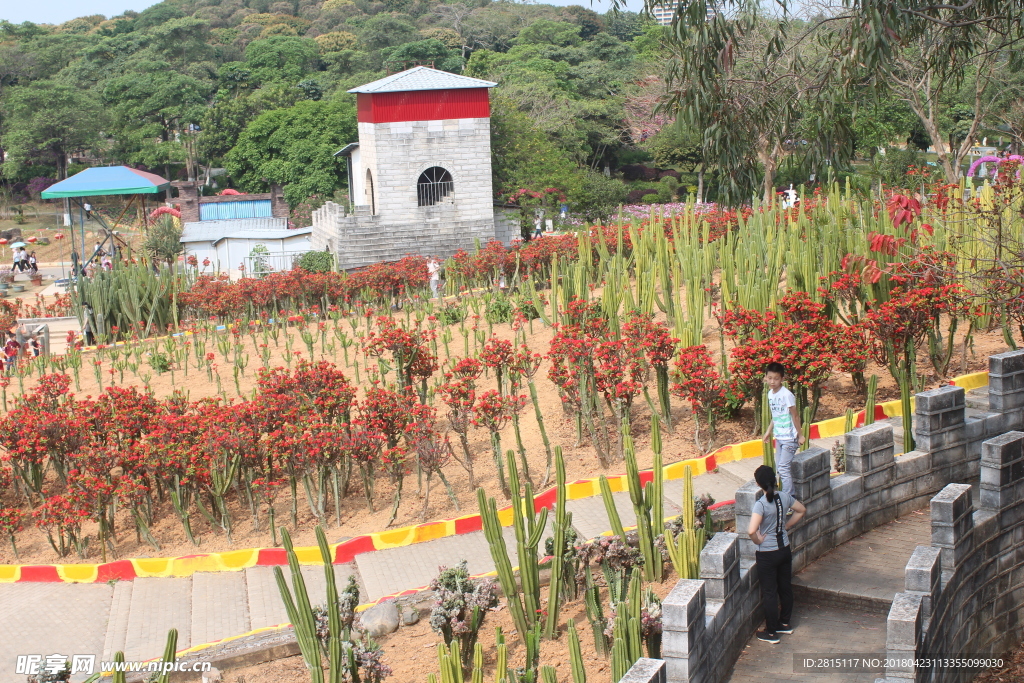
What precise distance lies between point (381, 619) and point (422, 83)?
25.6 meters

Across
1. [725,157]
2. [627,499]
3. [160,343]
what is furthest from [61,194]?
[627,499]

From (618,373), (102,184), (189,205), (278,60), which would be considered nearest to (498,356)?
(618,373)

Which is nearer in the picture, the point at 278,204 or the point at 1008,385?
the point at 1008,385

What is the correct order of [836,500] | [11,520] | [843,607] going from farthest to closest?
[11,520] < [836,500] < [843,607]

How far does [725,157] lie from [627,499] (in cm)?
468

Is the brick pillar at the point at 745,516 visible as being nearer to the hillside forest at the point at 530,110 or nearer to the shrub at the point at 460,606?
the shrub at the point at 460,606

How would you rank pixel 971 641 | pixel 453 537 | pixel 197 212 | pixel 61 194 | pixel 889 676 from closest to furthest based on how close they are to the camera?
1. pixel 889 676
2. pixel 971 641
3. pixel 453 537
4. pixel 61 194
5. pixel 197 212

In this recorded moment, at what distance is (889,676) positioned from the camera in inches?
215

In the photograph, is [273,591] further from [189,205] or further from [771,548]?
[189,205]

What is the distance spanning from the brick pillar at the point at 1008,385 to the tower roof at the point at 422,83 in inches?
931

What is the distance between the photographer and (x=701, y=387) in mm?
9562

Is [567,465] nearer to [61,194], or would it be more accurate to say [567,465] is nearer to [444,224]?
[61,194]

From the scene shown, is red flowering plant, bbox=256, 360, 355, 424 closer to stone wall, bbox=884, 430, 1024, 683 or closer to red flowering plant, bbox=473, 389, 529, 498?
red flowering plant, bbox=473, 389, 529, 498

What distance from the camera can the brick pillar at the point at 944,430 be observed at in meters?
8.17
